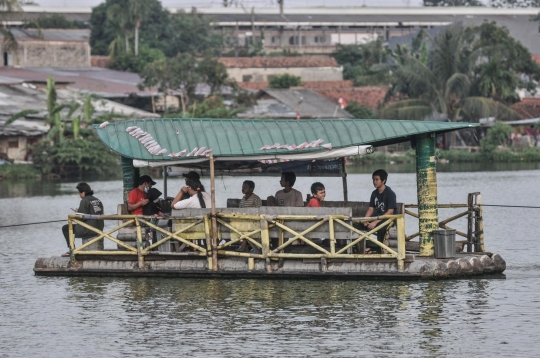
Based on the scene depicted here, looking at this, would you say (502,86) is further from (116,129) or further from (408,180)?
(116,129)

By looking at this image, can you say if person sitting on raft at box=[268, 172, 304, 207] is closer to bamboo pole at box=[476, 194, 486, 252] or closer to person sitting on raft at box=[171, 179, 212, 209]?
person sitting on raft at box=[171, 179, 212, 209]

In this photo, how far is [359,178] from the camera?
154 ft

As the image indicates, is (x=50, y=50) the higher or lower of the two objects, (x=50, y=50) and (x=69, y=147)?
the higher

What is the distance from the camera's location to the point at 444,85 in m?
58.7

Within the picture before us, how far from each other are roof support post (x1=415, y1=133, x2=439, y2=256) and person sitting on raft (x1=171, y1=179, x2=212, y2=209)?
10.2ft

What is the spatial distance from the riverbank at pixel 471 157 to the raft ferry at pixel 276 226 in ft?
134

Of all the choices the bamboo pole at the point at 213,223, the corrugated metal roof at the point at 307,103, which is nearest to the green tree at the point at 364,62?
the corrugated metal roof at the point at 307,103

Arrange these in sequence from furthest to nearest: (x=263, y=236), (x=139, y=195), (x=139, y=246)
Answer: (x=139, y=195) → (x=139, y=246) → (x=263, y=236)

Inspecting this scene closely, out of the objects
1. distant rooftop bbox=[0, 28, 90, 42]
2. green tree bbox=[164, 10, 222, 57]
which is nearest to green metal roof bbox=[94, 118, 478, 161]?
distant rooftop bbox=[0, 28, 90, 42]

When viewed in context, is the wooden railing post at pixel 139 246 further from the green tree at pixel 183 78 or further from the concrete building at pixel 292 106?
the green tree at pixel 183 78

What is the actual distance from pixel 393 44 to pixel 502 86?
90.3 feet

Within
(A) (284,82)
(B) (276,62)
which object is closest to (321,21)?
(B) (276,62)

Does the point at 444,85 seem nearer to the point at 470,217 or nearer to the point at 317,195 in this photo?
the point at 470,217

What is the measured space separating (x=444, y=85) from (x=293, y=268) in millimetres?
43333
